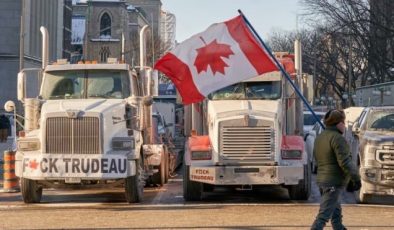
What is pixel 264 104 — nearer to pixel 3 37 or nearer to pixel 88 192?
pixel 88 192

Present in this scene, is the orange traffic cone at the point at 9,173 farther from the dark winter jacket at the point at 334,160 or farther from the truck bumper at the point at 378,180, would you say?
the dark winter jacket at the point at 334,160

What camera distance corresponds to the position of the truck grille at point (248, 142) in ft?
46.5

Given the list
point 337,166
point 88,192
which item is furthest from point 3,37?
point 337,166

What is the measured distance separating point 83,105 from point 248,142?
333 centimetres

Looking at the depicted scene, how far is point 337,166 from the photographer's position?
921cm

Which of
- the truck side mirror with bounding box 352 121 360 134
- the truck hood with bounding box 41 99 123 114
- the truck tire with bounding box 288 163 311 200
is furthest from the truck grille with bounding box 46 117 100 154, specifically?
the truck side mirror with bounding box 352 121 360 134

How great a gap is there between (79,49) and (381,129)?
348ft

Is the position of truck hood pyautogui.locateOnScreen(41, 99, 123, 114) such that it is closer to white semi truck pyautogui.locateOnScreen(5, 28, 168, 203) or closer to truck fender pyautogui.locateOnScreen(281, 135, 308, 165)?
white semi truck pyautogui.locateOnScreen(5, 28, 168, 203)

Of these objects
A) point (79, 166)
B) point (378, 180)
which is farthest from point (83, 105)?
point (378, 180)

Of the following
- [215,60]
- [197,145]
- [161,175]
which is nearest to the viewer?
[215,60]

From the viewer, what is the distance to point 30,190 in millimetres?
14617

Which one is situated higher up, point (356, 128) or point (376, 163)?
point (356, 128)

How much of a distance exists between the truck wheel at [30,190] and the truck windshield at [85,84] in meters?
1.82

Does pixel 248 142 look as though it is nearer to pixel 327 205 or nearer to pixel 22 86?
pixel 22 86
